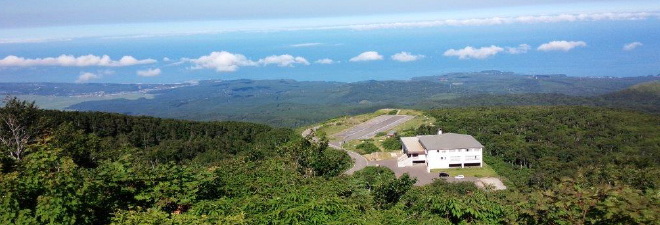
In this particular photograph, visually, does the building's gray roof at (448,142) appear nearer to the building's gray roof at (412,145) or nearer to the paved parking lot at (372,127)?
the building's gray roof at (412,145)

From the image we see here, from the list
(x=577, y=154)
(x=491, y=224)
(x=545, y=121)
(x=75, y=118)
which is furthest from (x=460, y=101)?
(x=491, y=224)

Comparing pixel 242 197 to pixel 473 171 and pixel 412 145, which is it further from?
pixel 412 145

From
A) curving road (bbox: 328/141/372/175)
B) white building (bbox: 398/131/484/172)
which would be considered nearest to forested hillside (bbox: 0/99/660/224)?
curving road (bbox: 328/141/372/175)

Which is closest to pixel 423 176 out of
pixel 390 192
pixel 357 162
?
pixel 357 162

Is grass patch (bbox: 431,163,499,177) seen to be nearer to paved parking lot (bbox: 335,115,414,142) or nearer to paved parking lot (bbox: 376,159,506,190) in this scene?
paved parking lot (bbox: 376,159,506,190)

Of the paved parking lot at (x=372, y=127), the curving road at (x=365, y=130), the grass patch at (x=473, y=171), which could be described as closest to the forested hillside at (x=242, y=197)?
the grass patch at (x=473, y=171)

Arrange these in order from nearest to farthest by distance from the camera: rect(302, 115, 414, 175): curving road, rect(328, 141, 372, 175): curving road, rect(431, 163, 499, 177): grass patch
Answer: rect(328, 141, 372, 175): curving road, rect(431, 163, 499, 177): grass patch, rect(302, 115, 414, 175): curving road
